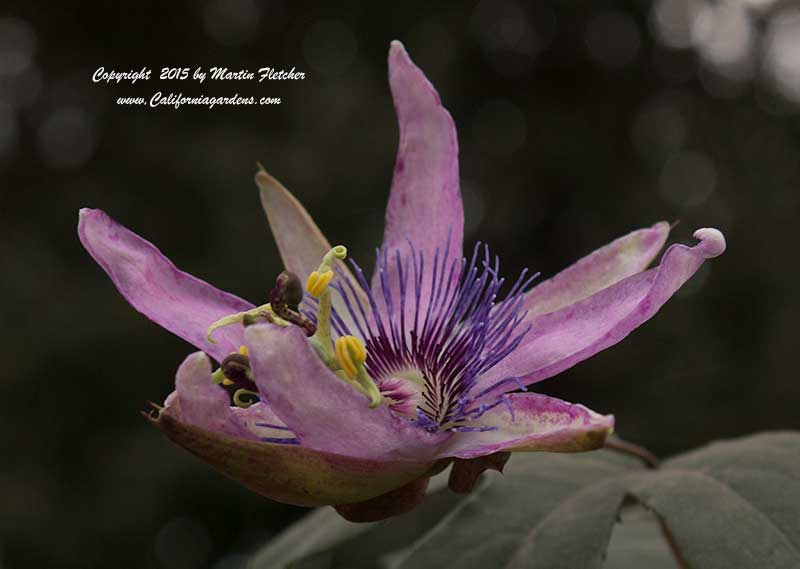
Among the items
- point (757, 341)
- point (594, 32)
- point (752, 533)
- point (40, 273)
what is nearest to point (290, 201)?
point (752, 533)

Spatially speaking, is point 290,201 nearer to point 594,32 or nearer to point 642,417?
point 642,417

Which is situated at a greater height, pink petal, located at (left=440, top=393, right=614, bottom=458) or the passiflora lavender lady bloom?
the passiflora lavender lady bloom

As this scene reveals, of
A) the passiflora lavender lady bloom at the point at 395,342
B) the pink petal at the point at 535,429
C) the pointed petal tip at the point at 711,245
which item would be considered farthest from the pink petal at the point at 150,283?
the pointed petal tip at the point at 711,245

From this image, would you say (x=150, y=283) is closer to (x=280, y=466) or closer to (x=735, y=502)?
(x=280, y=466)

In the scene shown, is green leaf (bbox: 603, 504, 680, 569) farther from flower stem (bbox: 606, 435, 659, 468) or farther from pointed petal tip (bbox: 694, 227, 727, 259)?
pointed petal tip (bbox: 694, 227, 727, 259)

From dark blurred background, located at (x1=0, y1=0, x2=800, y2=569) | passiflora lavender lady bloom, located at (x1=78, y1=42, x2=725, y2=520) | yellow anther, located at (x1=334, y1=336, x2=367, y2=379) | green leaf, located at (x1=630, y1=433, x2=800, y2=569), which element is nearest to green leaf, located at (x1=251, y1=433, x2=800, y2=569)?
green leaf, located at (x1=630, y1=433, x2=800, y2=569)

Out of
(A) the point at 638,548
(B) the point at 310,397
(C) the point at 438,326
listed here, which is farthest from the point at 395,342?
(A) the point at 638,548

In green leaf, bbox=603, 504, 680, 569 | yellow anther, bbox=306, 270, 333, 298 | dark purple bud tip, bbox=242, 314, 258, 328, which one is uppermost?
yellow anther, bbox=306, 270, 333, 298
